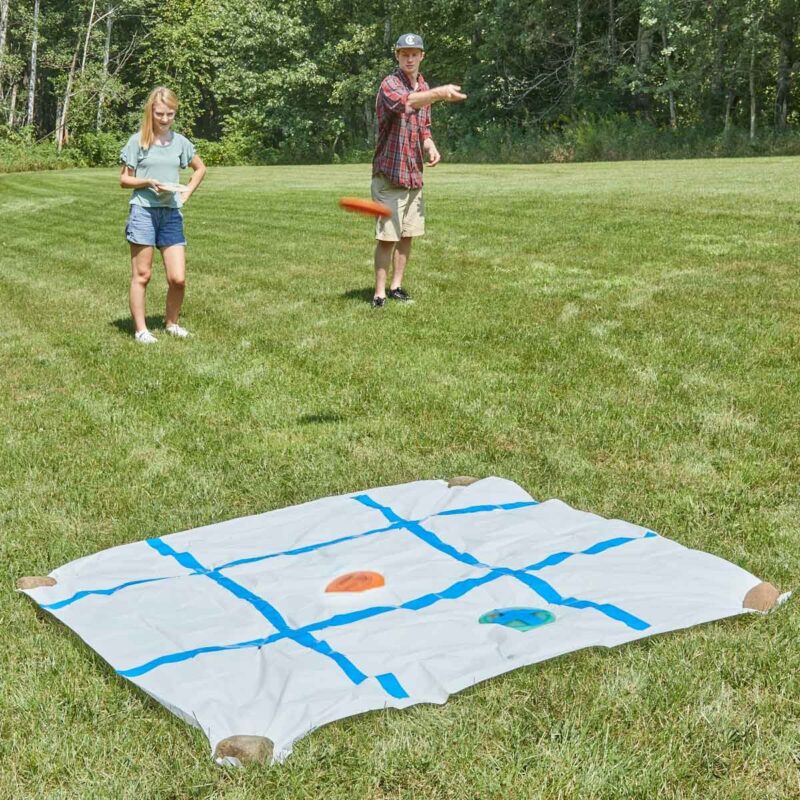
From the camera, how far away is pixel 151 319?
27.3 feet

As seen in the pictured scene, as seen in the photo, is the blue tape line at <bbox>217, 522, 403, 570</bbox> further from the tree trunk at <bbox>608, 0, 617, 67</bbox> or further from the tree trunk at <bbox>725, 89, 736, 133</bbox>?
the tree trunk at <bbox>608, 0, 617, 67</bbox>

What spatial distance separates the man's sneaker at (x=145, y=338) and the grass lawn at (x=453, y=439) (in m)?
0.13

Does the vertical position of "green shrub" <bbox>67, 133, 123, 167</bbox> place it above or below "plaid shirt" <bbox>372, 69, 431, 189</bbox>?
above

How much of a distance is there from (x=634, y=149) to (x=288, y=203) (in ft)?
49.4

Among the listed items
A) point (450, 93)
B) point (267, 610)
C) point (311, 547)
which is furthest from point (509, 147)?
point (267, 610)

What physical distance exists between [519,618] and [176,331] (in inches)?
195

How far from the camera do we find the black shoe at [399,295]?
8.40 meters

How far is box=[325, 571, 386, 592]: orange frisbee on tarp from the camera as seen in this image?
3416mm

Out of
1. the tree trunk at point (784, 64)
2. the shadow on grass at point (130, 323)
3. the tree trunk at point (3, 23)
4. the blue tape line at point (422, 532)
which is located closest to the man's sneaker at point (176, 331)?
the shadow on grass at point (130, 323)

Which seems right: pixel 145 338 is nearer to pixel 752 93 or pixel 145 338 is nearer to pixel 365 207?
pixel 365 207

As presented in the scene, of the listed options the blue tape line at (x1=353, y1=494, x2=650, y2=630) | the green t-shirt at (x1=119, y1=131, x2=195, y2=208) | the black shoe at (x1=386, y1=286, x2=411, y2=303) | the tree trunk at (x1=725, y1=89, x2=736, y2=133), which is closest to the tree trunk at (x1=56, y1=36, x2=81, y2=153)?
the tree trunk at (x1=725, y1=89, x2=736, y2=133)

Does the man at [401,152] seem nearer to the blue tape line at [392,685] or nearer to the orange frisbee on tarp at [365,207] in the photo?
the orange frisbee on tarp at [365,207]

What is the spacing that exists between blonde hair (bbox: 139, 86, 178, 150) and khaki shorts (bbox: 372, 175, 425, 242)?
1854 mm

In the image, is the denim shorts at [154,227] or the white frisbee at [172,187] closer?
the white frisbee at [172,187]
